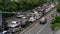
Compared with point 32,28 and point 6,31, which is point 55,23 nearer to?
point 32,28

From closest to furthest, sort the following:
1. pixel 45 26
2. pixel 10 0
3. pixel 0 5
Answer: pixel 45 26 → pixel 0 5 → pixel 10 0

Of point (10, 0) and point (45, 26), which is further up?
point (10, 0)

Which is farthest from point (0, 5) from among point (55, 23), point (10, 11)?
point (55, 23)

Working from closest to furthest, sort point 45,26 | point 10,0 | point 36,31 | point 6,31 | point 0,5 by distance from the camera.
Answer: point 6,31 < point 36,31 < point 45,26 < point 0,5 < point 10,0

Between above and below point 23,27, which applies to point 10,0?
above

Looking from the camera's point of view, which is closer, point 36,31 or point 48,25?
point 36,31

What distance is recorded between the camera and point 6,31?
2838cm

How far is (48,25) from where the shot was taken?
109 ft

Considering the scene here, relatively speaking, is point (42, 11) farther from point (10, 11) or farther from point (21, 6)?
point (10, 11)

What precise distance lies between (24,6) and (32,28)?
9.34 m

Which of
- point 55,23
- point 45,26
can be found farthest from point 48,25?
point 55,23

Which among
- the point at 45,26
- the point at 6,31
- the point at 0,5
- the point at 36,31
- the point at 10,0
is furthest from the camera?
the point at 10,0

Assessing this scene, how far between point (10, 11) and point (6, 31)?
7.49m

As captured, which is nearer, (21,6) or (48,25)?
(48,25)
